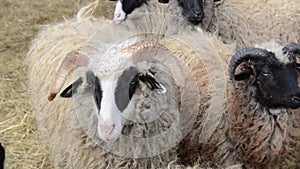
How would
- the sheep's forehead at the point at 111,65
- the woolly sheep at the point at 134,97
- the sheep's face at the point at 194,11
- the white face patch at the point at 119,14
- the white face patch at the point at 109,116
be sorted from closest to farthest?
the white face patch at the point at 109,116 < the sheep's forehead at the point at 111,65 < the woolly sheep at the point at 134,97 < the sheep's face at the point at 194,11 < the white face patch at the point at 119,14

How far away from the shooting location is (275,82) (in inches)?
151

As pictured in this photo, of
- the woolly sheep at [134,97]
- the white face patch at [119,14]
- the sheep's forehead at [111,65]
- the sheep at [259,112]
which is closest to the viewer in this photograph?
the sheep's forehead at [111,65]

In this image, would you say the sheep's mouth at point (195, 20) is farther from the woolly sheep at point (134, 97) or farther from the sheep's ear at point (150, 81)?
the sheep's ear at point (150, 81)

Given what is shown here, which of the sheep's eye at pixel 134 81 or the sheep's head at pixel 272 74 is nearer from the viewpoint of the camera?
the sheep's eye at pixel 134 81

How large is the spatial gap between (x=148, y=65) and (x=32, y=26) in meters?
3.90

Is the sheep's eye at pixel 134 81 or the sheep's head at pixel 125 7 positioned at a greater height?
the sheep's head at pixel 125 7

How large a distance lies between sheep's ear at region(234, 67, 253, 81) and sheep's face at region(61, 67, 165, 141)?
59cm

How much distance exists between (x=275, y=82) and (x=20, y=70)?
10.5 feet

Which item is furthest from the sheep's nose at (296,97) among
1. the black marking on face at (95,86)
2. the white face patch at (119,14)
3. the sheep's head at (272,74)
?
the white face patch at (119,14)

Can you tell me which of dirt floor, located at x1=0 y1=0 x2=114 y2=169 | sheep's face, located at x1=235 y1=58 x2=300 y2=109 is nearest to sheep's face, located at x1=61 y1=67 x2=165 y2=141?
sheep's face, located at x1=235 y1=58 x2=300 y2=109

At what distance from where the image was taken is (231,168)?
12.2ft

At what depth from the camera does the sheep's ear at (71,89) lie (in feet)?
12.4

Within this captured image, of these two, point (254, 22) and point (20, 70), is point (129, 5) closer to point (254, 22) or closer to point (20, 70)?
point (254, 22)

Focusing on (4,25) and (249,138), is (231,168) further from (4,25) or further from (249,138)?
(4,25)
